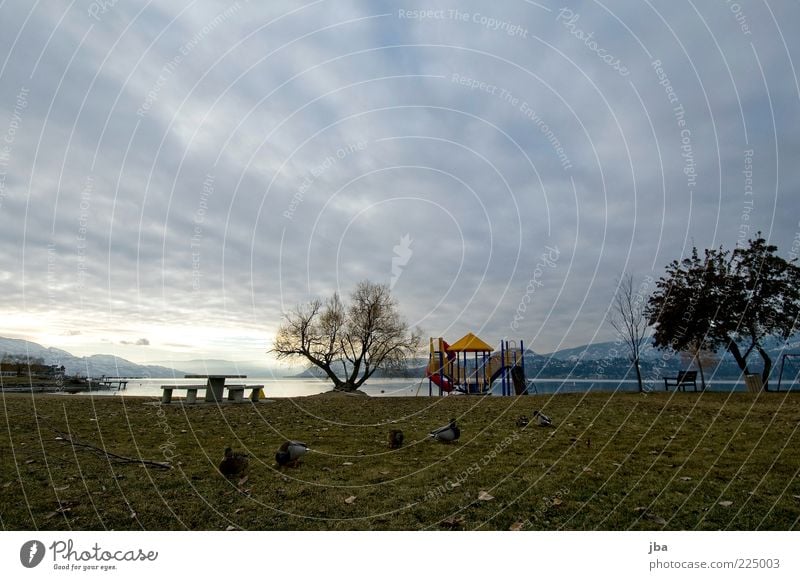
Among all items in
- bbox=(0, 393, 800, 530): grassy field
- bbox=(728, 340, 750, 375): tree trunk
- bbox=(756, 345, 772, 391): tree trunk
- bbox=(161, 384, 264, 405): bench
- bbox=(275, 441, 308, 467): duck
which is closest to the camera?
bbox=(0, 393, 800, 530): grassy field

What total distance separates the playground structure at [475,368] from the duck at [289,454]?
18580 mm

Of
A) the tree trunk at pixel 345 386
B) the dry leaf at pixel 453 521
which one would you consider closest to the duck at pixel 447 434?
the dry leaf at pixel 453 521

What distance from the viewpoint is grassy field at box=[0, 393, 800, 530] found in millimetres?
4484

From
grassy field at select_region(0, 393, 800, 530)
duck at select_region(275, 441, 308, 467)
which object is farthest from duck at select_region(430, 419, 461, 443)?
duck at select_region(275, 441, 308, 467)

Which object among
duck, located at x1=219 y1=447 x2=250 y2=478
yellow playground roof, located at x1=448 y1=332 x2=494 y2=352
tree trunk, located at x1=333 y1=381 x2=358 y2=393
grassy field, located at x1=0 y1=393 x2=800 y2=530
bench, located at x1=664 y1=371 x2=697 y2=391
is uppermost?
yellow playground roof, located at x1=448 y1=332 x2=494 y2=352

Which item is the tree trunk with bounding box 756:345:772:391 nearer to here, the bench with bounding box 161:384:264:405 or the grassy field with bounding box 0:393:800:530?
the grassy field with bounding box 0:393:800:530

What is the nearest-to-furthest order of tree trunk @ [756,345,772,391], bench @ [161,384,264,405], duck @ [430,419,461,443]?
duck @ [430,419,461,443]
bench @ [161,384,264,405]
tree trunk @ [756,345,772,391]

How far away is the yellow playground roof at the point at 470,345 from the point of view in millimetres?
27389

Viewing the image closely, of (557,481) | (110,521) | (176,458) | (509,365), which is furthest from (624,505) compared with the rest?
(509,365)

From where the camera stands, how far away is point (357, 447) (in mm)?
8266

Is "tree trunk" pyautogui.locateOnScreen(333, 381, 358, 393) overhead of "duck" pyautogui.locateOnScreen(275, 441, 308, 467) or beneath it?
beneath

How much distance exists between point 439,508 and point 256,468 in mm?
3214

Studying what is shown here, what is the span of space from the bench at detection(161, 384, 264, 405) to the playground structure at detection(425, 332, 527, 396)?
35.5 ft

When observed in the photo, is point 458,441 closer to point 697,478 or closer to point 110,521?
point 697,478
